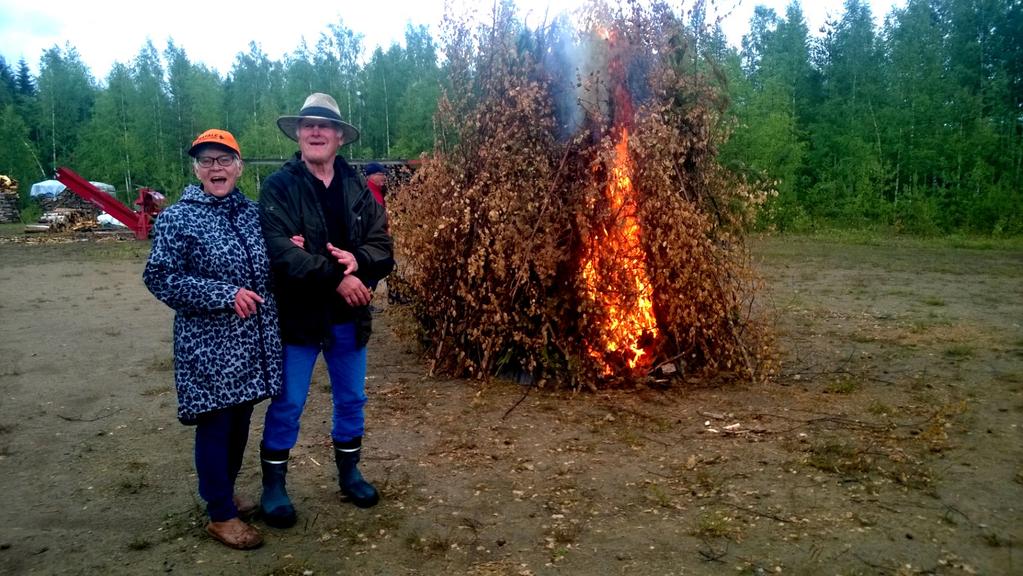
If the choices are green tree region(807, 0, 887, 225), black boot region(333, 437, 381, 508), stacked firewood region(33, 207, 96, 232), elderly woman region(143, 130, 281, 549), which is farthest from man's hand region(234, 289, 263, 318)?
stacked firewood region(33, 207, 96, 232)

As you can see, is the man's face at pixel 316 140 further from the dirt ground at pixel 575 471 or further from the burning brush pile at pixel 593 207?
the burning brush pile at pixel 593 207

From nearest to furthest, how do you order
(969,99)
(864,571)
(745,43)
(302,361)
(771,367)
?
(864,571) < (302,361) < (771,367) < (969,99) < (745,43)

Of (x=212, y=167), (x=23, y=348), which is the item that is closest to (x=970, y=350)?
(x=212, y=167)

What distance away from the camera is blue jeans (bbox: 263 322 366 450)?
3.55 meters

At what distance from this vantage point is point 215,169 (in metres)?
3.35

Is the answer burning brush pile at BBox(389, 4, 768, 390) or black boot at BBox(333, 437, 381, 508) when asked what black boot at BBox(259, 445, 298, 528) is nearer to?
black boot at BBox(333, 437, 381, 508)

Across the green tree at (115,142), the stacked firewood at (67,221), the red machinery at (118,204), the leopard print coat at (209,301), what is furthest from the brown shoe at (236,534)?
the green tree at (115,142)

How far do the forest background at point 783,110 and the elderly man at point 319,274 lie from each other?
3115 millimetres

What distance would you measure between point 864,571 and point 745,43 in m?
39.9

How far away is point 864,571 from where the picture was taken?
3066 mm

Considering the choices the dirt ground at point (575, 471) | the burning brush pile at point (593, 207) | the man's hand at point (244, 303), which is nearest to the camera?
the man's hand at point (244, 303)

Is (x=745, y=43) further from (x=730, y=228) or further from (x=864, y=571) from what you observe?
(x=864, y=571)

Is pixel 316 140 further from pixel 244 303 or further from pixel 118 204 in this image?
pixel 118 204

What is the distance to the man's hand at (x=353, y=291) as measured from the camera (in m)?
3.53
